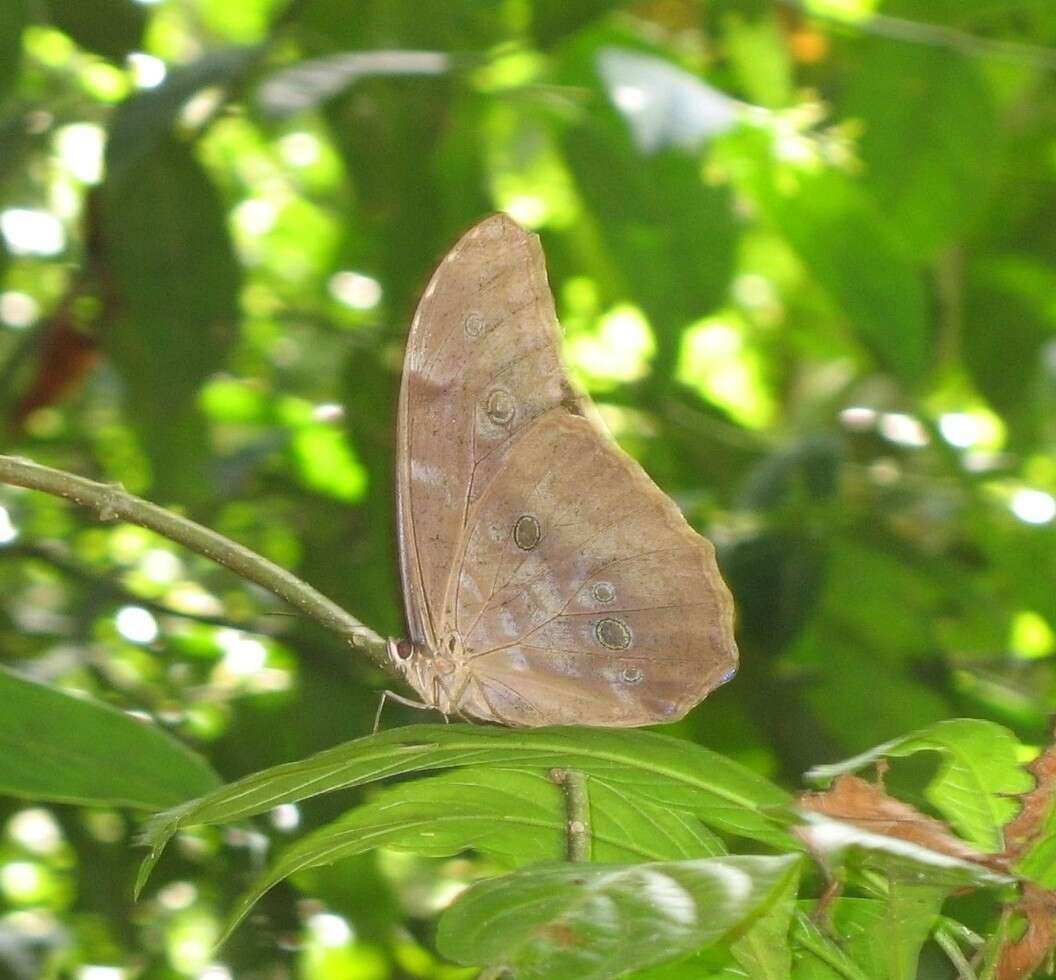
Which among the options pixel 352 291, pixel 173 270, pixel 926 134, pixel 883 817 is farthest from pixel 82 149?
pixel 883 817

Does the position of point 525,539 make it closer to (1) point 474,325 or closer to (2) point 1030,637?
(1) point 474,325

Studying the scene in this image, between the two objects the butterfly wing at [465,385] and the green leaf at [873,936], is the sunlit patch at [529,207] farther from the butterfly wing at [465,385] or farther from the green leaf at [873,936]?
the green leaf at [873,936]

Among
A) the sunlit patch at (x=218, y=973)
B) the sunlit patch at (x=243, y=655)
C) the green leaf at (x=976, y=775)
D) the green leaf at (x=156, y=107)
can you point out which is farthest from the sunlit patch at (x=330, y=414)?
the green leaf at (x=976, y=775)

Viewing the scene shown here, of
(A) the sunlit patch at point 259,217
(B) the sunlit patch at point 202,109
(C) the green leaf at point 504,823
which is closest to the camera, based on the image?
(C) the green leaf at point 504,823

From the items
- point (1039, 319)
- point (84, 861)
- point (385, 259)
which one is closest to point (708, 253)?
point (385, 259)

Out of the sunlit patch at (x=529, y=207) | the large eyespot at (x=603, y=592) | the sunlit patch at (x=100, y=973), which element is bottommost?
the sunlit patch at (x=100, y=973)

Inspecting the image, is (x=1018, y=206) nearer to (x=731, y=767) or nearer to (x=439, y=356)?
(x=439, y=356)

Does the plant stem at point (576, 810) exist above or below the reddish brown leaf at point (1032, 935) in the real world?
below

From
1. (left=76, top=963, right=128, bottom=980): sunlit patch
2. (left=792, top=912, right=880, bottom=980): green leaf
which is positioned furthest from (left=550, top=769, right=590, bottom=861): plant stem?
(left=76, top=963, right=128, bottom=980): sunlit patch
